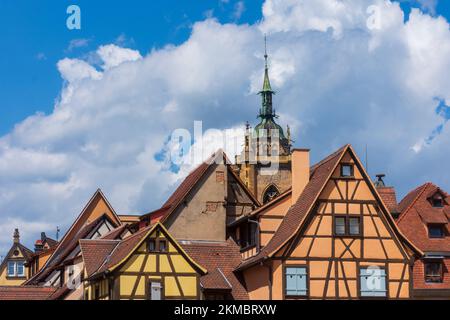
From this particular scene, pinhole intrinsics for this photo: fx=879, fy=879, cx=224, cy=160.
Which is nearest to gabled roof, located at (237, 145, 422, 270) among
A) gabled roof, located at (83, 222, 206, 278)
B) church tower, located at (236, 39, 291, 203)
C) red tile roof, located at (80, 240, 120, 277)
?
gabled roof, located at (83, 222, 206, 278)

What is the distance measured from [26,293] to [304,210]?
18.1 meters

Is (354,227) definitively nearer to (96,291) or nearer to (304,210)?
(304,210)

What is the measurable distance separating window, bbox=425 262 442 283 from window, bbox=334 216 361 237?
254 inches

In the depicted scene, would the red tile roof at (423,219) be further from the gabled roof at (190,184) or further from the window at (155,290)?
→ the window at (155,290)

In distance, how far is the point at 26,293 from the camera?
50.4 metres

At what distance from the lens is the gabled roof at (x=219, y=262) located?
142ft

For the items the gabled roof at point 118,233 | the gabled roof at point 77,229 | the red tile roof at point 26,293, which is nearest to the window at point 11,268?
the gabled roof at point 77,229

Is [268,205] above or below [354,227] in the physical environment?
above

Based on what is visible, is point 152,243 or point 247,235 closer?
point 152,243

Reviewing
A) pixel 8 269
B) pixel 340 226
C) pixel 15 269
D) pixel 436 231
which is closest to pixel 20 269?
pixel 15 269

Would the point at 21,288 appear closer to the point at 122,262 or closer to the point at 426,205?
the point at 122,262

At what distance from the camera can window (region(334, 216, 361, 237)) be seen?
42.3 metres

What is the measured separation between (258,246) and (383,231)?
618cm

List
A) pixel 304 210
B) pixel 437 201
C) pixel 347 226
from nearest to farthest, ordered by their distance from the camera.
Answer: pixel 304 210 < pixel 347 226 < pixel 437 201
